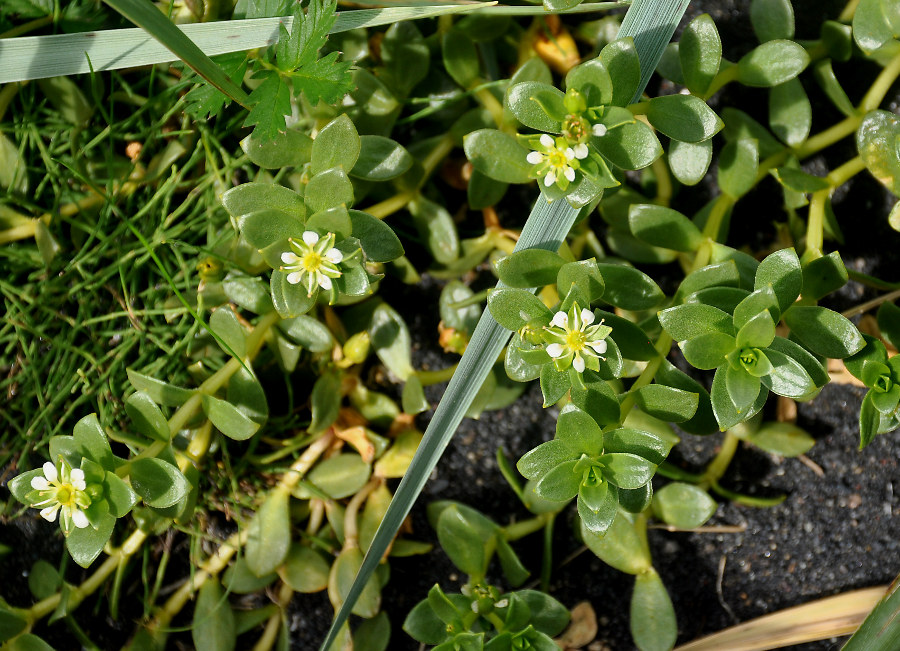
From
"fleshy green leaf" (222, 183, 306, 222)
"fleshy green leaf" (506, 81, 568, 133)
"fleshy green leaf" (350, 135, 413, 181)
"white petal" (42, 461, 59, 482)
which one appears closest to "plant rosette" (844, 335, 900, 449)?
"fleshy green leaf" (506, 81, 568, 133)

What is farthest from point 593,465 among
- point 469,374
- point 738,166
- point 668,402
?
point 738,166

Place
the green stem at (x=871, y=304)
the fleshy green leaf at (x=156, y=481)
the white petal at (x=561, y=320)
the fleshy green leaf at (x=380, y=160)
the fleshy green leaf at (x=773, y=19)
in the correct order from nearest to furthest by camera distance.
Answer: the white petal at (x=561, y=320) → the fleshy green leaf at (x=156, y=481) → the fleshy green leaf at (x=380, y=160) → the fleshy green leaf at (x=773, y=19) → the green stem at (x=871, y=304)

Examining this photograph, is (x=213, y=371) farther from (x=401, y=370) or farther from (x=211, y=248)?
(x=401, y=370)

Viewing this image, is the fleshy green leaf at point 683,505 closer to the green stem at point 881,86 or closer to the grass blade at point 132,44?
the green stem at point 881,86

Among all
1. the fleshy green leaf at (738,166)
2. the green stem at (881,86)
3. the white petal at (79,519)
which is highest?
the green stem at (881,86)

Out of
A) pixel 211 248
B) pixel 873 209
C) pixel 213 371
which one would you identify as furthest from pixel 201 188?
pixel 873 209

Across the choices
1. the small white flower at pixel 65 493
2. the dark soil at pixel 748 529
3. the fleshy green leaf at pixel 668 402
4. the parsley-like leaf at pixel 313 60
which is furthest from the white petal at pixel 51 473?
the fleshy green leaf at pixel 668 402

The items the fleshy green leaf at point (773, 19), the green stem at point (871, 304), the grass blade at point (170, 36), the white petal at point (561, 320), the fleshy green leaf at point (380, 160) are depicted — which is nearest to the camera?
the grass blade at point (170, 36)

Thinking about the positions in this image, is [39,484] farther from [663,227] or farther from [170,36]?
[663,227]
